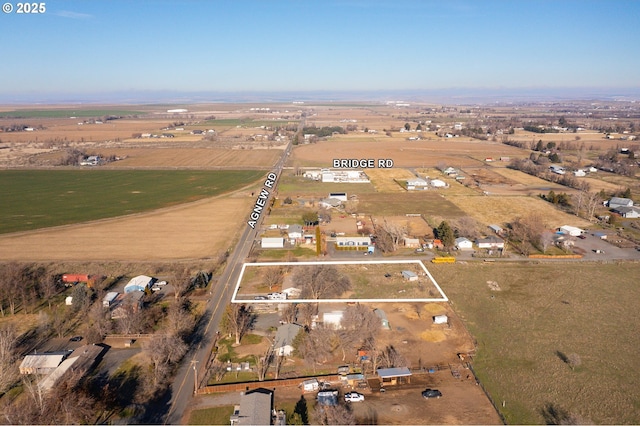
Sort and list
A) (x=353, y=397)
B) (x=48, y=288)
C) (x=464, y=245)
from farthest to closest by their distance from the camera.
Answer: (x=464, y=245) < (x=48, y=288) < (x=353, y=397)

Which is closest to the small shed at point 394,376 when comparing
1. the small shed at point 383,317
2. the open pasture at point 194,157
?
the small shed at point 383,317

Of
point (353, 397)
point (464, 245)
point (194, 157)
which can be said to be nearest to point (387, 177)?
point (464, 245)

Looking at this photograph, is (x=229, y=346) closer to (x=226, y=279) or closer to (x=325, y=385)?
(x=325, y=385)

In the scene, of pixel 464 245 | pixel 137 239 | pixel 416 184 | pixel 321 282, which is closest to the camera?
pixel 321 282

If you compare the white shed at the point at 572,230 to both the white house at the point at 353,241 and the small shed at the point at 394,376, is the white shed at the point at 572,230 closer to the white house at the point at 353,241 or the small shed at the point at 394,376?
the white house at the point at 353,241

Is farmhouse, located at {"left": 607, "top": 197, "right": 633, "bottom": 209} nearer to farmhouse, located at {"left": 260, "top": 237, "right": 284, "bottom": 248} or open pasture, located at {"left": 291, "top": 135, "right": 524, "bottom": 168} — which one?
open pasture, located at {"left": 291, "top": 135, "right": 524, "bottom": 168}

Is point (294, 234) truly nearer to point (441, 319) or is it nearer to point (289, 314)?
point (289, 314)
